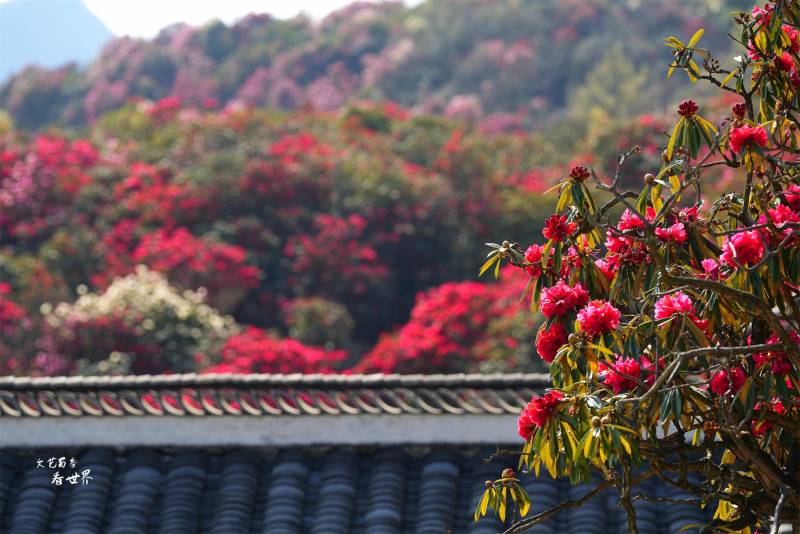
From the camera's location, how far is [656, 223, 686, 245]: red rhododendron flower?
5.27 metres

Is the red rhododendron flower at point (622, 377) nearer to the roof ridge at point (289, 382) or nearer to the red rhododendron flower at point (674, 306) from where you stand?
the red rhododendron flower at point (674, 306)

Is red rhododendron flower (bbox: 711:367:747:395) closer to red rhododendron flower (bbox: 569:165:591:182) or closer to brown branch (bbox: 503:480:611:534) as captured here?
brown branch (bbox: 503:480:611:534)

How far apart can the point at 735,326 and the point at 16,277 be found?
19069 millimetres

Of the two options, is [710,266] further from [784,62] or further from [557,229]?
[784,62]

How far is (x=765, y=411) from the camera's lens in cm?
510

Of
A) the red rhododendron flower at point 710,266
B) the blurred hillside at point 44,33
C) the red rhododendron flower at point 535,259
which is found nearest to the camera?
the red rhododendron flower at point 710,266

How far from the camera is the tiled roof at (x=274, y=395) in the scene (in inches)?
339

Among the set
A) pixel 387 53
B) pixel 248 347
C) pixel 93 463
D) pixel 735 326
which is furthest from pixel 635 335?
pixel 387 53

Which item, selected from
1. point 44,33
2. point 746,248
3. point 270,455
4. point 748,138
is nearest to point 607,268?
point 746,248

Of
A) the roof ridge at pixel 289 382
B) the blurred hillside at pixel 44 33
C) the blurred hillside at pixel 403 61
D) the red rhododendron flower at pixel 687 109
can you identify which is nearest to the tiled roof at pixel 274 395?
the roof ridge at pixel 289 382

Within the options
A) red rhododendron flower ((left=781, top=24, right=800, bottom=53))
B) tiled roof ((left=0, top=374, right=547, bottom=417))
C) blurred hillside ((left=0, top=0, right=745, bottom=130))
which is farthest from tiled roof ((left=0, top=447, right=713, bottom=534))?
blurred hillside ((left=0, top=0, right=745, bottom=130))

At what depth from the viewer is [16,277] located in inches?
890

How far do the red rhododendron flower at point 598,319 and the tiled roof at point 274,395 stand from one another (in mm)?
3631

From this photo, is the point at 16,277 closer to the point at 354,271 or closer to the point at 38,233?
the point at 38,233
